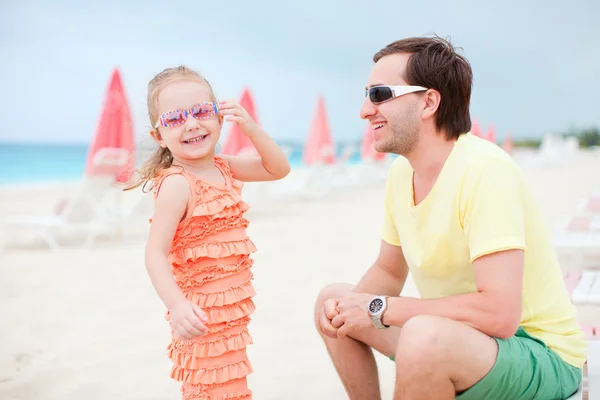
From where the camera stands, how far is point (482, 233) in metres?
1.98

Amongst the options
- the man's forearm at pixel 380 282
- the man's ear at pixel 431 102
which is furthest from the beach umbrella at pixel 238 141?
the man's ear at pixel 431 102

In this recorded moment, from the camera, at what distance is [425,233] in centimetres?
221

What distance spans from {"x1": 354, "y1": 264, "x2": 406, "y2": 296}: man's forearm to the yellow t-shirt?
0.31 m

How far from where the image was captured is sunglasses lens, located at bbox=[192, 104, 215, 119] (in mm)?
2250

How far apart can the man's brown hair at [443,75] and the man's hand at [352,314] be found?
65cm

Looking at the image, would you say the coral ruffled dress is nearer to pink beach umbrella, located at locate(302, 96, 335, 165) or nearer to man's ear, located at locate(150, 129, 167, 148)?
man's ear, located at locate(150, 129, 167, 148)

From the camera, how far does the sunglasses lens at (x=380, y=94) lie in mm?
2279

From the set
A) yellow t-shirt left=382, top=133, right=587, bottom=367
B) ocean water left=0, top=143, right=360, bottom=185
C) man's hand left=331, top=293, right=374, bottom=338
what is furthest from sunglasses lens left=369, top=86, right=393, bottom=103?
ocean water left=0, top=143, right=360, bottom=185

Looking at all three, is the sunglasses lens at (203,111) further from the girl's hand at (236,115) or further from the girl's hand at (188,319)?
the girl's hand at (188,319)

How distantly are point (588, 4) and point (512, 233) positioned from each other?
3073 inches

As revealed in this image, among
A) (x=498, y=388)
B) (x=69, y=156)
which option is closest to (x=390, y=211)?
(x=498, y=388)

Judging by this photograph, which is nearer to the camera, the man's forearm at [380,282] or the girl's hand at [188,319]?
the girl's hand at [188,319]

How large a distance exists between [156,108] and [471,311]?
4.09 ft

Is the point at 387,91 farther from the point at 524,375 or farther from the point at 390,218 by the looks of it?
the point at 524,375
